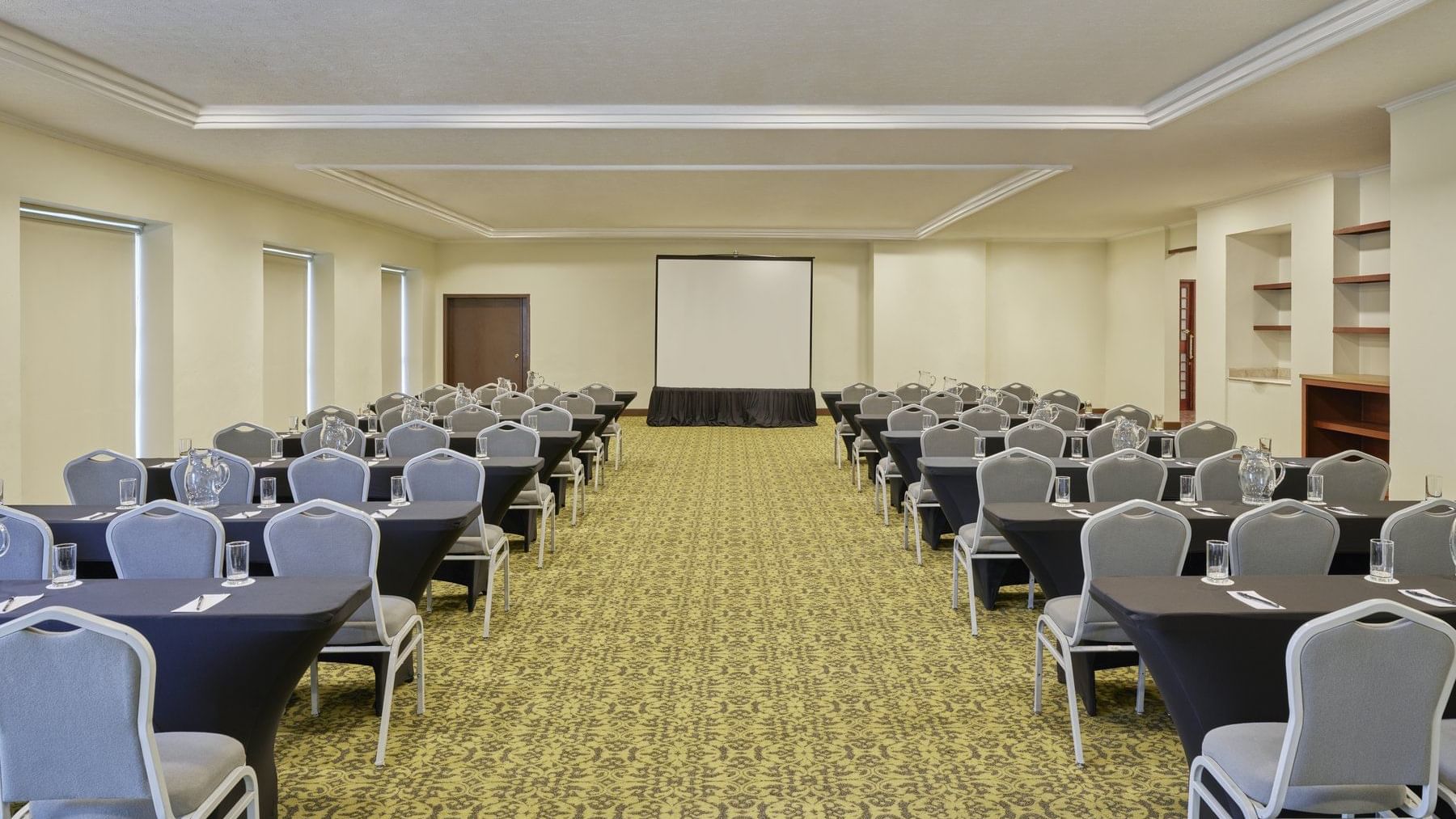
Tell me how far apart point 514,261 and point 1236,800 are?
58.8 ft

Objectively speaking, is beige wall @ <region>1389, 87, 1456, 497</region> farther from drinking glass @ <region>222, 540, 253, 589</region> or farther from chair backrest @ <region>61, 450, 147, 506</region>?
chair backrest @ <region>61, 450, 147, 506</region>

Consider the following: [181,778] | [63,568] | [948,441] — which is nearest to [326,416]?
[948,441]

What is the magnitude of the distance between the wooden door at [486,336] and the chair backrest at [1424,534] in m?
16.8

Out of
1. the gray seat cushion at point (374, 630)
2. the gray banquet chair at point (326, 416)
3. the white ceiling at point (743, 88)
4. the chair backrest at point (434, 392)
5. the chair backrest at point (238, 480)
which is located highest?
the white ceiling at point (743, 88)

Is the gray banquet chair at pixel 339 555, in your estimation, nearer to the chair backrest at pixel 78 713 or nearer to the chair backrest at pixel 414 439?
the chair backrest at pixel 78 713

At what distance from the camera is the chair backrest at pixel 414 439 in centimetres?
705

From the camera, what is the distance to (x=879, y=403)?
11.2 m

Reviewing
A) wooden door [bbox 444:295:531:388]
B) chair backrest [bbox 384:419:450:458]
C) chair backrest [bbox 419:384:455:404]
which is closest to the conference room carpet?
chair backrest [bbox 384:419:450:458]

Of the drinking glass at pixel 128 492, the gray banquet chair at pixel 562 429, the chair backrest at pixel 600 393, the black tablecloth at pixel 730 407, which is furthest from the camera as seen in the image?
the black tablecloth at pixel 730 407

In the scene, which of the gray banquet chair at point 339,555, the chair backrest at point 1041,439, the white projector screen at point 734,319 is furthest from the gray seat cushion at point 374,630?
the white projector screen at point 734,319

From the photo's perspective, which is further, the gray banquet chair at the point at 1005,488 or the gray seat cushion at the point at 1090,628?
the gray banquet chair at the point at 1005,488

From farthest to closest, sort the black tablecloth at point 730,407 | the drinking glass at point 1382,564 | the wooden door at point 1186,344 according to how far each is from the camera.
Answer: the black tablecloth at point 730,407, the wooden door at point 1186,344, the drinking glass at point 1382,564

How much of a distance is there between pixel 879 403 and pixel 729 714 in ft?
23.7

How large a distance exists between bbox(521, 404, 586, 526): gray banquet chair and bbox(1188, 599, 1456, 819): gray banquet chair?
21.3 ft
